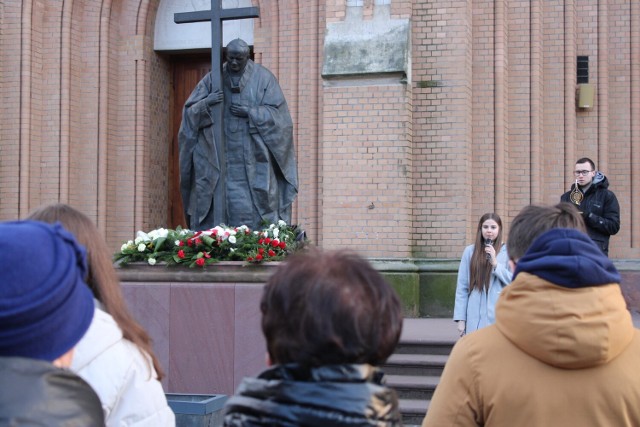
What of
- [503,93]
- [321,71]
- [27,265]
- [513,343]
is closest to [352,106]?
[321,71]

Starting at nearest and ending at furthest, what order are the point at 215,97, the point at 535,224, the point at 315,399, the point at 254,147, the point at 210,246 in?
the point at 315,399 → the point at 535,224 → the point at 210,246 → the point at 215,97 → the point at 254,147

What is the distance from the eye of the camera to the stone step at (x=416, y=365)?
26.9ft

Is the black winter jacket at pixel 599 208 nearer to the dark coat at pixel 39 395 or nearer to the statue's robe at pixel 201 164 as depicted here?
the statue's robe at pixel 201 164

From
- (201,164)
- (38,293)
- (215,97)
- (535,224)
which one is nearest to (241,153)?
(201,164)

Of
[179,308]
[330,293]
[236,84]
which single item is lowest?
[179,308]

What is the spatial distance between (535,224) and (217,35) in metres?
5.77

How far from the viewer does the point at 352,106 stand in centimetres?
1118

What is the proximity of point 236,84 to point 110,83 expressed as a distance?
6.00 metres

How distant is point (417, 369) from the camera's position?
8.23 metres

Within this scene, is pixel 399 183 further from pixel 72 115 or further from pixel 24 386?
pixel 24 386

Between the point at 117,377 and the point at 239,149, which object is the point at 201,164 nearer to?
the point at 239,149

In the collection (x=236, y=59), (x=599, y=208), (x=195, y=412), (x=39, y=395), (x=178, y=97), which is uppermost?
(x=178, y=97)

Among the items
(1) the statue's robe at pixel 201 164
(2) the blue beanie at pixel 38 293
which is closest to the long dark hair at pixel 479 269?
(1) the statue's robe at pixel 201 164

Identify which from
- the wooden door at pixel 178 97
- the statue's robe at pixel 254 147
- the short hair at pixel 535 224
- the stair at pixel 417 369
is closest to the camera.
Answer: the short hair at pixel 535 224
